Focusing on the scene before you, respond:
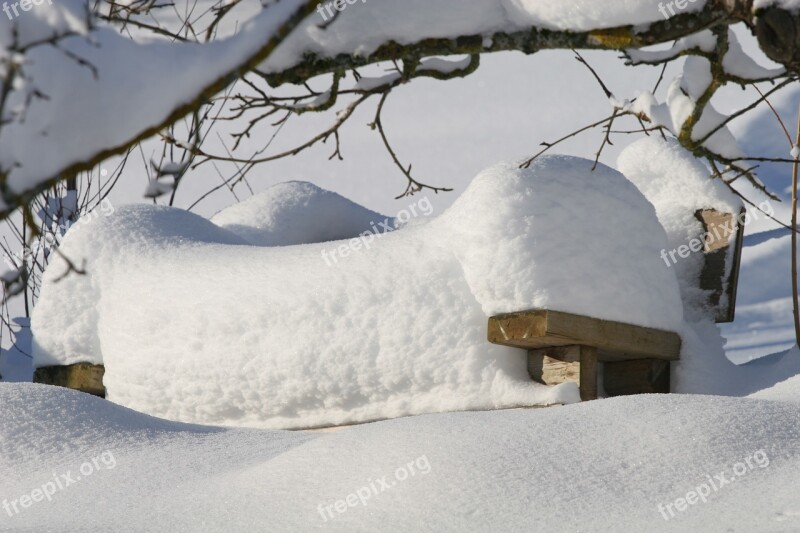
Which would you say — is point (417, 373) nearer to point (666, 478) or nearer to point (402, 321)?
point (402, 321)

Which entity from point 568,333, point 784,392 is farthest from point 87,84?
point 784,392

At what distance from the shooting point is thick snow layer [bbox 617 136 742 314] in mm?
5457

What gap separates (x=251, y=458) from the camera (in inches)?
157

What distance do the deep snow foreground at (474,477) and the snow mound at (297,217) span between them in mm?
2850

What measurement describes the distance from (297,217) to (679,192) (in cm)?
284

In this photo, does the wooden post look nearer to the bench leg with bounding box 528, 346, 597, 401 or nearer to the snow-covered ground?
the snow-covered ground

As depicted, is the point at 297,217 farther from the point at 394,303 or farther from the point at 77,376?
the point at 394,303

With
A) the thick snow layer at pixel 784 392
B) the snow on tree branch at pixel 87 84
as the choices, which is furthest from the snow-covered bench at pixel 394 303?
the snow on tree branch at pixel 87 84

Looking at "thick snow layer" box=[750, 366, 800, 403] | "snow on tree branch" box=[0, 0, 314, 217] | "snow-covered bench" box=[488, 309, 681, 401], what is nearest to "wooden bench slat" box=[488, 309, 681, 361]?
"snow-covered bench" box=[488, 309, 681, 401]

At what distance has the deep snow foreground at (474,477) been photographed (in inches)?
113

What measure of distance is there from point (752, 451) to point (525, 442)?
83 cm

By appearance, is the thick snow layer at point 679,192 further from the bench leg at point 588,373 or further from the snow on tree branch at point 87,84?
the snow on tree branch at point 87,84

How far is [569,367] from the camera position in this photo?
4508mm

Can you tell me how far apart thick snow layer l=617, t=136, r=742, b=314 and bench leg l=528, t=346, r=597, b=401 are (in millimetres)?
988
